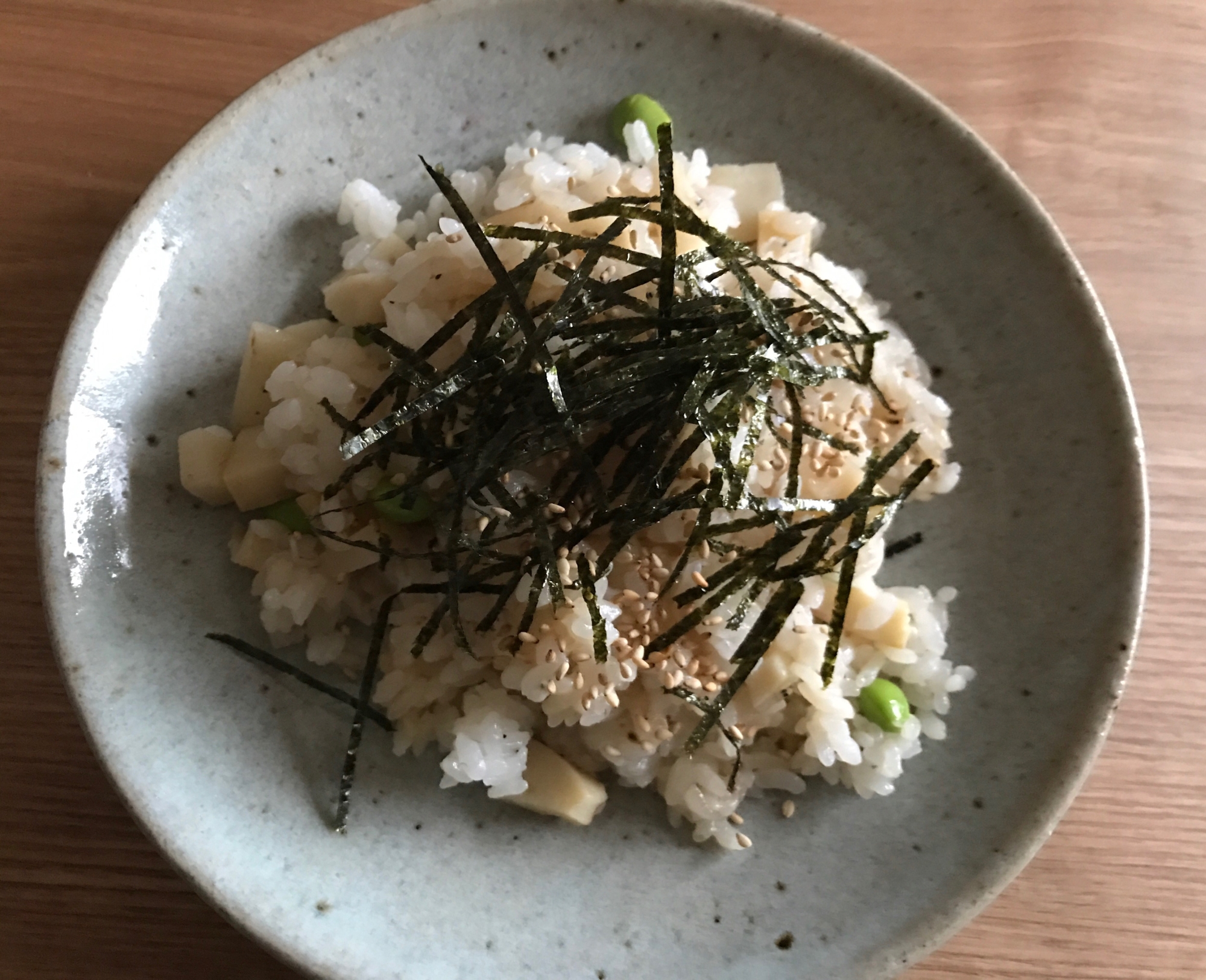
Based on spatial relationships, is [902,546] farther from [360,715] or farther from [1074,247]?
[360,715]

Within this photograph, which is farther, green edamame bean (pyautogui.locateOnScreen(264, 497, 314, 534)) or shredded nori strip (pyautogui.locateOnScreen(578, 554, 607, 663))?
green edamame bean (pyautogui.locateOnScreen(264, 497, 314, 534))

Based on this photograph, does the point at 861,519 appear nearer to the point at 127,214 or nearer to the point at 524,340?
the point at 524,340

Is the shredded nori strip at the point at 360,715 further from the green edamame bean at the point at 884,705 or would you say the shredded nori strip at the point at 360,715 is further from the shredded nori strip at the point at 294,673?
the green edamame bean at the point at 884,705

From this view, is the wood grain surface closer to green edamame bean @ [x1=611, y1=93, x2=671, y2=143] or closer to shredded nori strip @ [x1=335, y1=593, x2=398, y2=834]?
shredded nori strip @ [x1=335, y1=593, x2=398, y2=834]

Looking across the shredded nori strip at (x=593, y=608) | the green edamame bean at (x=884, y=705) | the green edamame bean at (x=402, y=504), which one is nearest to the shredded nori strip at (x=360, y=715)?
the green edamame bean at (x=402, y=504)

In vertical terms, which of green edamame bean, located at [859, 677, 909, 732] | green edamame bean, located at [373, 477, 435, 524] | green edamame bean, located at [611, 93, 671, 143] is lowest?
green edamame bean, located at [859, 677, 909, 732]

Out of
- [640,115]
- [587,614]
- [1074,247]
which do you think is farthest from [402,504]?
[1074,247]

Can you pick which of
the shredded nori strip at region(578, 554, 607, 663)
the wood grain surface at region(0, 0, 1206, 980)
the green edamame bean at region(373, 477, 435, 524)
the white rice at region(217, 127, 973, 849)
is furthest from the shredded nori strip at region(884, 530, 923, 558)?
the green edamame bean at region(373, 477, 435, 524)

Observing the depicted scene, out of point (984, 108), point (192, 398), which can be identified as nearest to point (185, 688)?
point (192, 398)
